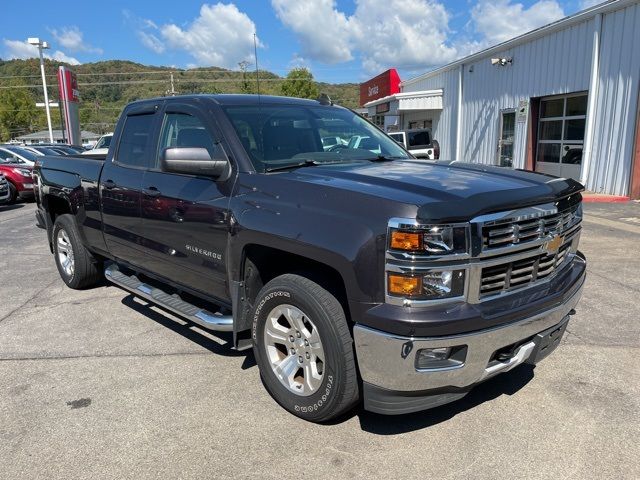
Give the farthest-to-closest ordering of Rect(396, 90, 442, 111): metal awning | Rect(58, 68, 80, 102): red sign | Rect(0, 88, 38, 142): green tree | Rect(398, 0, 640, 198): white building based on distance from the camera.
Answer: Rect(0, 88, 38, 142): green tree < Rect(58, 68, 80, 102): red sign < Rect(396, 90, 442, 111): metal awning < Rect(398, 0, 640, 198): white building

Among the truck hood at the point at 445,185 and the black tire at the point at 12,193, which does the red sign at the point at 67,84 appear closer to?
the black tire at the point at 12,193

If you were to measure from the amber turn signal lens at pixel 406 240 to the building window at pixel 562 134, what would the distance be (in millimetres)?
13422

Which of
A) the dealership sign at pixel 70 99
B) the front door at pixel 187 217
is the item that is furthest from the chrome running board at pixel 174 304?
the dealership sign at pixel 70 99

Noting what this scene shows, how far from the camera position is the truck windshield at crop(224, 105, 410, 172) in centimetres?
355

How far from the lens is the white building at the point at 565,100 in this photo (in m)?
12.4

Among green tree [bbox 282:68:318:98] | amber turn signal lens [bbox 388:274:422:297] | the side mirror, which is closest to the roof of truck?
the side mirror

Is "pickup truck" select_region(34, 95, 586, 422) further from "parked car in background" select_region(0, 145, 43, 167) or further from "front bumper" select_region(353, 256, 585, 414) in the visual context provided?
"parked car in background" select_region(0, 145, 43, 167)

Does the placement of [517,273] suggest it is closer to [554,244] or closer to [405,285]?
[554,244]

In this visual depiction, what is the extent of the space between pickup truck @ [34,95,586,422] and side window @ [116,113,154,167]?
4 cm

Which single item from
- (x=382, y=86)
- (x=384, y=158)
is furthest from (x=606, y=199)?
(x=382, y=86)

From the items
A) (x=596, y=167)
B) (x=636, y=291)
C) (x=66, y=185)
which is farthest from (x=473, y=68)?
(x=66, y=185)

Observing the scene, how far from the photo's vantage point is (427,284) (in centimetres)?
248

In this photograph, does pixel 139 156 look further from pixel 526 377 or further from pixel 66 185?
pixel 526 377

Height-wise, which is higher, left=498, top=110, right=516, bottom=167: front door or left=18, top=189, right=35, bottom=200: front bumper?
left=498, top=110, right=516, bottom=167: front door
